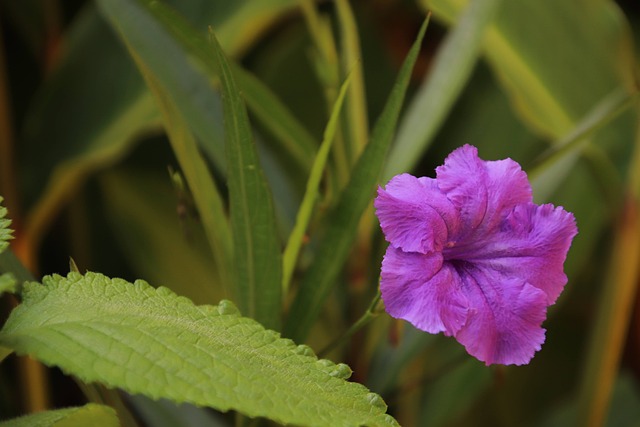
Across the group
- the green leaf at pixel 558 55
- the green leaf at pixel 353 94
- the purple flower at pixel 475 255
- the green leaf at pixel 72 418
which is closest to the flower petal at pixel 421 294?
the purple flower at pixel 475 255

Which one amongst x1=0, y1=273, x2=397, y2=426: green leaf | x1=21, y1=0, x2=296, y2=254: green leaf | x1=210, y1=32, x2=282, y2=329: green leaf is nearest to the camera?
x1=0, y1=273, x2=397, y2=426: green leaf

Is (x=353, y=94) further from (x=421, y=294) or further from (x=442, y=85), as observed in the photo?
(x=421, y=294)

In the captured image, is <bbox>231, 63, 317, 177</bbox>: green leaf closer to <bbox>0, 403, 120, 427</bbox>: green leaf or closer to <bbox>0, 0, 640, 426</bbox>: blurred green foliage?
<bbox>0, 0, 640, 426</bbox>: blurred green foliage

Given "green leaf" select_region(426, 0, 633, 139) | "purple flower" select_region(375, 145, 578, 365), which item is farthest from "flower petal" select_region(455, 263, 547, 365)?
"green leaf" select_region(426, 0, 633, 139)

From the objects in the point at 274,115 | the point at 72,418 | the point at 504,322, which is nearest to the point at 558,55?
the point at 274,115

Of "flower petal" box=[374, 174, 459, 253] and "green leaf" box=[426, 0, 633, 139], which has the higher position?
"green leaf" box=[426, 0, 633, 139]

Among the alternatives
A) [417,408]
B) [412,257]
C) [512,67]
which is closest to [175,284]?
[417,408]
